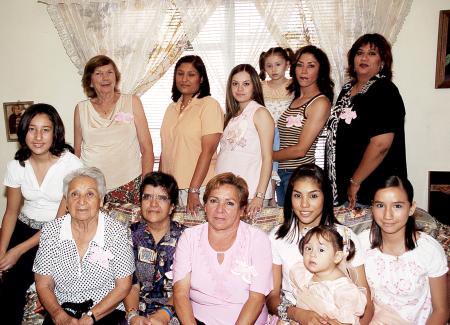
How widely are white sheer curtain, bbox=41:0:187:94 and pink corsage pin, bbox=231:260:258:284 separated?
8.79 ft

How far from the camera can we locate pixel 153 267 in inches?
96.5

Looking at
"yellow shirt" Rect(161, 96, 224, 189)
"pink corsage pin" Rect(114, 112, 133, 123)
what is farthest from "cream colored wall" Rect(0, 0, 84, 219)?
"yellow shirt" Rect(161, 96, 224, 189)

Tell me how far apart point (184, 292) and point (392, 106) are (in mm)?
1627

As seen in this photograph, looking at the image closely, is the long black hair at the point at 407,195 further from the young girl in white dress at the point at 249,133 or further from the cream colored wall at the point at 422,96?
the cream colored wall at the point at 422,96

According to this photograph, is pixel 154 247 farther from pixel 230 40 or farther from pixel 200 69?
pixel 230 40

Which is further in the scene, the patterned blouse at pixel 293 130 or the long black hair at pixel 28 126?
the patterned blouse at pixel 293 130

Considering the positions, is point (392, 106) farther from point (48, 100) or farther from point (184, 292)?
point (48, 100)

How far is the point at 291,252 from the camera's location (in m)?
2.26

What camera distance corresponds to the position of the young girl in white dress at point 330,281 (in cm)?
199

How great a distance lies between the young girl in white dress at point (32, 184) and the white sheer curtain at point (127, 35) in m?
1.84

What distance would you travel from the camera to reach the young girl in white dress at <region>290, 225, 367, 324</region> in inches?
78.3

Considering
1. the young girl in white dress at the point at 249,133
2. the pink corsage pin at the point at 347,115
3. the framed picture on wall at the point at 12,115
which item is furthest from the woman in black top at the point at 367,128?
the framed picture on wall at the point at 12,115

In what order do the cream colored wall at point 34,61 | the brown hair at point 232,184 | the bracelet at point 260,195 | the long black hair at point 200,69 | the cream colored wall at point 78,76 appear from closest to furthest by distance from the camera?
the brown hair at point 232,184, the bracelet at point 260,195, the long black hair at point 200,69, the cream colored wall at point 78,76, the cream colored wall at point 34,61

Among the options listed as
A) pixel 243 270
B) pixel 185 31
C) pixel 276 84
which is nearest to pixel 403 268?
pixel 243 270
